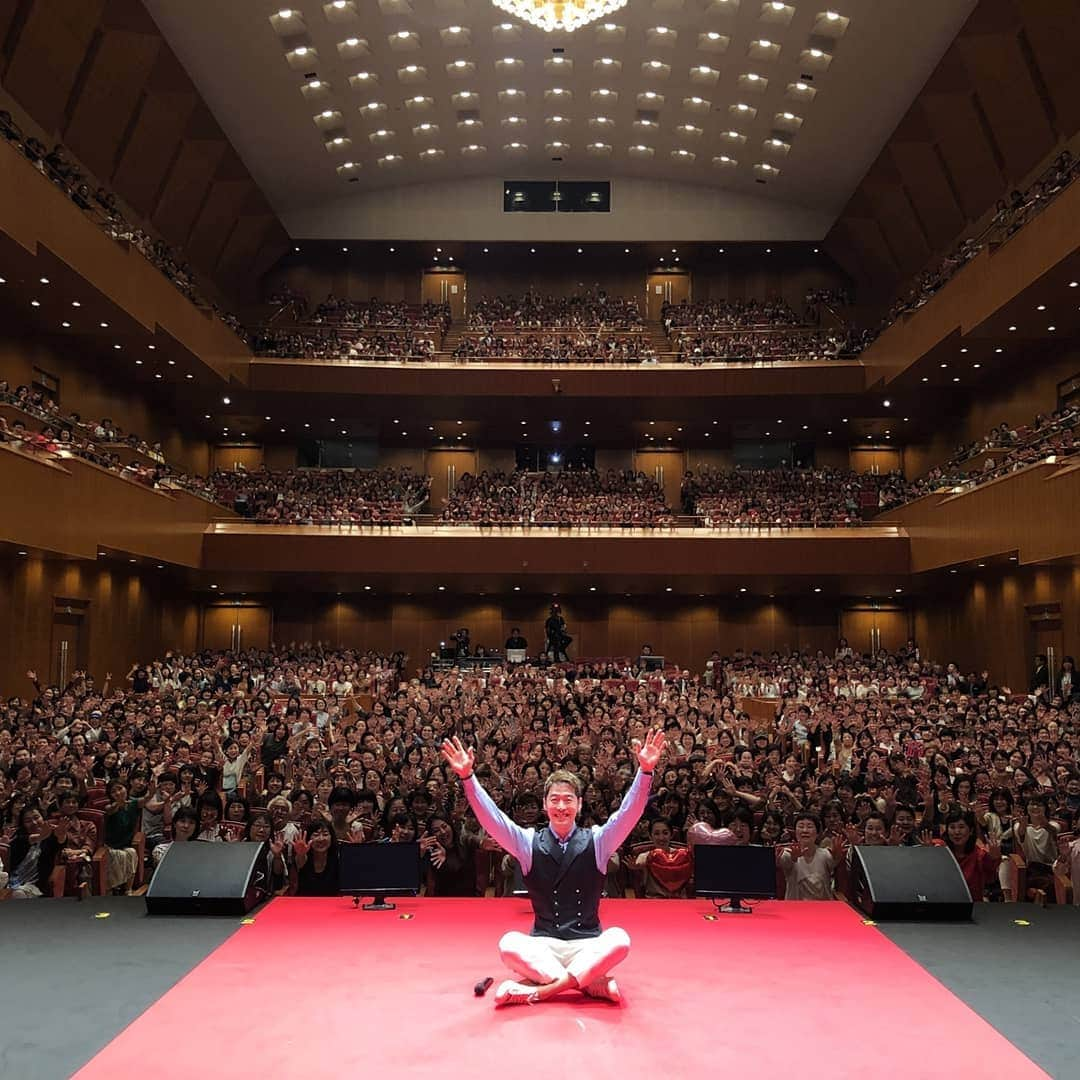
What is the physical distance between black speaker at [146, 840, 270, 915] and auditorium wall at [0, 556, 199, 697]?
40.1 ft

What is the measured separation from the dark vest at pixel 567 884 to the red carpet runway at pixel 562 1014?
33cm

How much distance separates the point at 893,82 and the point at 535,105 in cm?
785

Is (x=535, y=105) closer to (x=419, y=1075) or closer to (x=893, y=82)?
(x=893, y=82)

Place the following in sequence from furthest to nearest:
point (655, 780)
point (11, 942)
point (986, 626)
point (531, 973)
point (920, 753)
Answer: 1. point (986, 626)
2. point (920, 753)
3. point (655, 780)
4. point (11, 942)
5. point (531, 973)

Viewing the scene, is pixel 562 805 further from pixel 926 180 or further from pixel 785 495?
pixel 785 495

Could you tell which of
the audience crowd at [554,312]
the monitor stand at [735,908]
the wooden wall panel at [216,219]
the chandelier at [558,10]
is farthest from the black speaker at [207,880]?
the audience crowd at [554,312]

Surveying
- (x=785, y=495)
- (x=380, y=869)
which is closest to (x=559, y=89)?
(x=785, y=495)

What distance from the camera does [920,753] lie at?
11.3 metres

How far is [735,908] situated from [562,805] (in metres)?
2.24

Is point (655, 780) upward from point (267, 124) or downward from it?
downward

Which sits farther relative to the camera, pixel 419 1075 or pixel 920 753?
pixel 920 753

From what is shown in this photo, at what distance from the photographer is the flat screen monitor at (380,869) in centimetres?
648

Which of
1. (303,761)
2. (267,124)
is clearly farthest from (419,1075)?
(267,124)

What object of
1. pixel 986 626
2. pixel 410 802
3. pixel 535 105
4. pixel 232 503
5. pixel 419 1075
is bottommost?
pixel 419 1075
